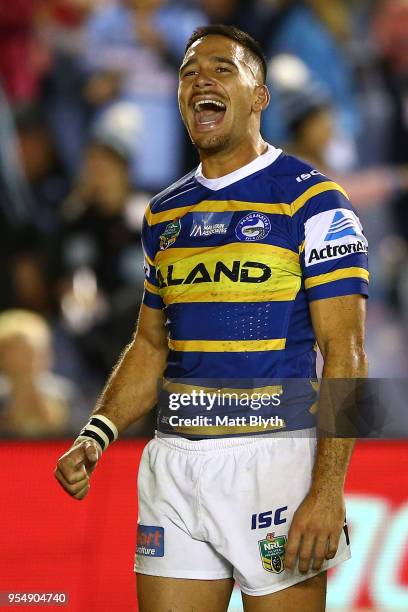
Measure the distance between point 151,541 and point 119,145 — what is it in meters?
4.16

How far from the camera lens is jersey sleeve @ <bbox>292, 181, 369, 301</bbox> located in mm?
2627

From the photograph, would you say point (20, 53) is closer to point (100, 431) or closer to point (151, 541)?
point (100, 431)

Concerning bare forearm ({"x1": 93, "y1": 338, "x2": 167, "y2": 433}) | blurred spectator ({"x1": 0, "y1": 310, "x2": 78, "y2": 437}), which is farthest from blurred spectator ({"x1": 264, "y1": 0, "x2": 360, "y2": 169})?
bare forearm ({"x1": 93, "y1": 338, "x2": 167, "y2": 433})

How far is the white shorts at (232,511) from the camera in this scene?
264 centimetres

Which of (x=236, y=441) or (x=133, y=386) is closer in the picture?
(x=236, y=441)

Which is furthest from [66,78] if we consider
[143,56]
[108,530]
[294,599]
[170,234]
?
[294,599]

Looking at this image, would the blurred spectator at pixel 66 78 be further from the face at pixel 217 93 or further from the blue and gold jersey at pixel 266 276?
the blue and gold jersey at pixel 266 276

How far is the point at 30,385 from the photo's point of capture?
5.88 meters

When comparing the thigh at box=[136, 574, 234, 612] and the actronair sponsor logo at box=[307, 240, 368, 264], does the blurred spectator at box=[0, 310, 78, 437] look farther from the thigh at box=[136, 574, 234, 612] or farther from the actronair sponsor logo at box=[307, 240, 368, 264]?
the actronair sponsor logo at box=[307, 240, 368, 264]

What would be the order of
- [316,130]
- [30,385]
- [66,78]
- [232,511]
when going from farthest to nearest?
[66,78], [316,130], [30,385], [232,511]

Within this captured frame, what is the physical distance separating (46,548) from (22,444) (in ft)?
1.23

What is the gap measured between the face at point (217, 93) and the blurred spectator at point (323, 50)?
12.0ft

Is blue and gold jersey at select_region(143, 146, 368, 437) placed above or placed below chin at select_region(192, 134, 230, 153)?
below

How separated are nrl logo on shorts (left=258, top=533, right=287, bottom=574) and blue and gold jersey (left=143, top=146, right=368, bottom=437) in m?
0.28
